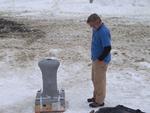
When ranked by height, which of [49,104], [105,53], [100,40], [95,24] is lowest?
[49,104]

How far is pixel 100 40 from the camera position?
812 cm

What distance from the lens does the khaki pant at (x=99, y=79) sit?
27.2 feet

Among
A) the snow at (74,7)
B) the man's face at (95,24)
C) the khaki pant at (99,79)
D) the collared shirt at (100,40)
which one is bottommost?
the khaki pant at (99,79)

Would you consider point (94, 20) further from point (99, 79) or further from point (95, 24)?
point (99, 79)

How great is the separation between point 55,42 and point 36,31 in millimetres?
1619

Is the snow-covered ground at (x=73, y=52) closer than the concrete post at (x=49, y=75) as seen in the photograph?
No

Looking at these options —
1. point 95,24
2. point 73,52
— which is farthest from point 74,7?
point 95,24

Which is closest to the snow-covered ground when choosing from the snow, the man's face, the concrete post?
the snow

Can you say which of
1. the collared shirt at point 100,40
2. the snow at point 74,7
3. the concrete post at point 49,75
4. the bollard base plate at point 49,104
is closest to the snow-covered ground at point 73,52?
the snow at point 74,7

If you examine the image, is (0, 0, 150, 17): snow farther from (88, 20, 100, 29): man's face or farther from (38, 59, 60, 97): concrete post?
(88, 20, 100, 29): man's face

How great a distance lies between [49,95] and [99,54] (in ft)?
4.04

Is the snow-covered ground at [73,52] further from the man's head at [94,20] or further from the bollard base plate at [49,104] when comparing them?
the man's head at [94,20]

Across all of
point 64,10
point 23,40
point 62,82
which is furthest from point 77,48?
point 64,10

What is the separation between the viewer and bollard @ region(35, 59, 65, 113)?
27.0ft
